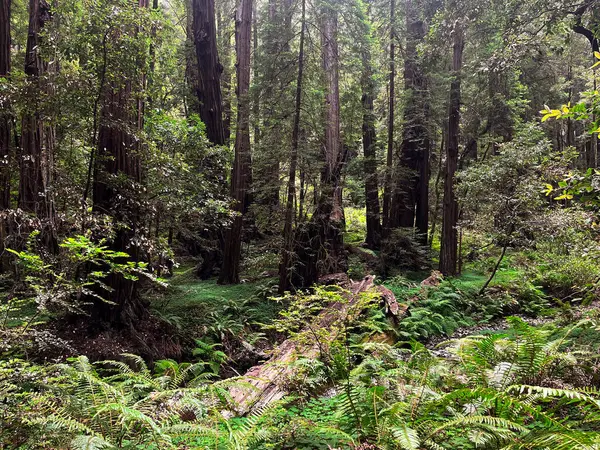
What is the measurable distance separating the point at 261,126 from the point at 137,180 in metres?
5.27

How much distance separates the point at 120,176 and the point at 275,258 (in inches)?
205

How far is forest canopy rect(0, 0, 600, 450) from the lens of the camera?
2.96m

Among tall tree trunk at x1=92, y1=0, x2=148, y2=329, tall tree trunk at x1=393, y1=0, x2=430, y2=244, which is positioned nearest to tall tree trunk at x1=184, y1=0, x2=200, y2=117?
tall tree trunk at x1=92, y1=0, x2=148, y2=329

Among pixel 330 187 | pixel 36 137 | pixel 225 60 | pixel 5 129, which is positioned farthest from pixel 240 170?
pixel 225 60

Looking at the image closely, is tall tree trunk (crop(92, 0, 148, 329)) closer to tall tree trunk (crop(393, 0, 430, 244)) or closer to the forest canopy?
the forest canopy

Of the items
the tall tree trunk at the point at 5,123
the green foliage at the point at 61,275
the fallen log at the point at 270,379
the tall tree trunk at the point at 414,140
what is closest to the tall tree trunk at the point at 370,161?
the tall tree trunk at the point at 414,140

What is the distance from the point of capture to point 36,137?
613cm

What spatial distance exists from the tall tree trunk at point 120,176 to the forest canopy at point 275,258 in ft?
0.13

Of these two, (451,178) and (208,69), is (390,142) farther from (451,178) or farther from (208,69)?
(208,69)

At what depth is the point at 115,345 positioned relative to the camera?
6105mm

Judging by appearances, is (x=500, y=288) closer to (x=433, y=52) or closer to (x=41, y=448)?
(x=433, y=52)

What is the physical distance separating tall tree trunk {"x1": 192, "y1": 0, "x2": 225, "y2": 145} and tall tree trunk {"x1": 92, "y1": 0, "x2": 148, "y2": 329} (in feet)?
19.9

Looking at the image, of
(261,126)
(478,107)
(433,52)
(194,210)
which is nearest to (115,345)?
(194,210)

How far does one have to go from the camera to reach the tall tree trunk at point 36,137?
533cm
